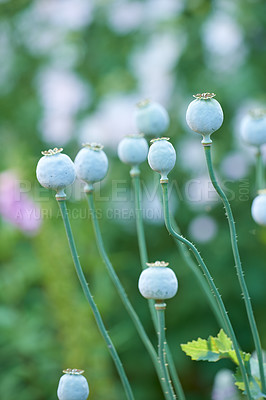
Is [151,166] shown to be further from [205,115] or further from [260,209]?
[260,209]

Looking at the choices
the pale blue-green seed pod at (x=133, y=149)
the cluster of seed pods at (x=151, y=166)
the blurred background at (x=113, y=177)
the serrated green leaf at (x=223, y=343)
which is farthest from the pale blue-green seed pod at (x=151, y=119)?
the blurred background at (x=113, y=177)

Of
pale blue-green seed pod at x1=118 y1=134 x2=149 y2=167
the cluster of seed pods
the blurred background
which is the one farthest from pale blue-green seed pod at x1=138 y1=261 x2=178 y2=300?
the blurred background

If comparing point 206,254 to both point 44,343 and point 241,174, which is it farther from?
point 44,343

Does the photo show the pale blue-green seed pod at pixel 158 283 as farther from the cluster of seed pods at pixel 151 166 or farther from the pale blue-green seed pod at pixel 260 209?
the pale blue-green seed pod at pixel 260 209

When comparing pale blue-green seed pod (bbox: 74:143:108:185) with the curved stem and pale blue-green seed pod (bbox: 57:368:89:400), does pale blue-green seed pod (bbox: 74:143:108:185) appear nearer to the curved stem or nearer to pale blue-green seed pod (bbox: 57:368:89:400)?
Answer: the curved stem

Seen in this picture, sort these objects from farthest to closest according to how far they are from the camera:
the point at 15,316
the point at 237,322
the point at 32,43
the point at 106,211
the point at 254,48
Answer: the point at 32,43, the point at 254,48, the point at 106,211, the point at 237,322, the point at 15,316

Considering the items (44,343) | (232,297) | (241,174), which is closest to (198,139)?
(241,174)

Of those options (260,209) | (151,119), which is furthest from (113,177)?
(260,209)
